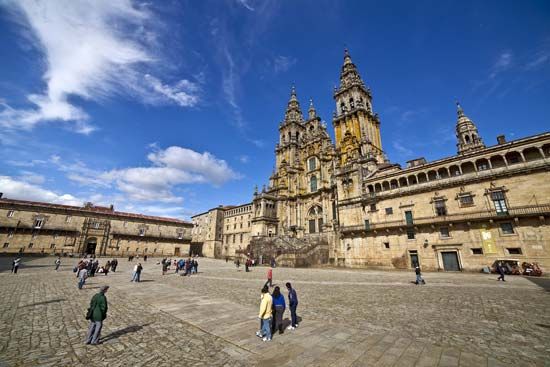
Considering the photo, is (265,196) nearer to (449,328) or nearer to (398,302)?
(398,302)

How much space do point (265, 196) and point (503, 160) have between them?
35824 millimetres

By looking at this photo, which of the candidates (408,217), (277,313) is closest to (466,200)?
(408,217)

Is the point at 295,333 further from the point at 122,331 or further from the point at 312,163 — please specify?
the point at 312,163

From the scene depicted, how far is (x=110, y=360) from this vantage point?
4.88 metres

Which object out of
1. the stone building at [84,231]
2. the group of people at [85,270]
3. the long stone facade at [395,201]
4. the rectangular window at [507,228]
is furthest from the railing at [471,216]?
the stone building at [84,231]

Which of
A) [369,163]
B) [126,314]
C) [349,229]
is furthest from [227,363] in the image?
[369,163]

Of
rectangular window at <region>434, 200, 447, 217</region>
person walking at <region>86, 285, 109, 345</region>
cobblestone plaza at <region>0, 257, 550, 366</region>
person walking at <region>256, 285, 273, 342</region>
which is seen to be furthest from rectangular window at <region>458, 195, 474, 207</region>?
person walking at <region>86, 285, 109, 345</region>

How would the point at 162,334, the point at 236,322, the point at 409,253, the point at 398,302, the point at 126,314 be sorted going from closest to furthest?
the point at 162,334, the point at 236,322, the point at 126,314, the point at 398,302, the point at 409,253

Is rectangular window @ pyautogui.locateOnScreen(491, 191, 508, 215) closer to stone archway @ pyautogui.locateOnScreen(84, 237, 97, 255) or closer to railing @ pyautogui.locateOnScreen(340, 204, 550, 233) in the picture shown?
railing @ pyautogui.locateOnScreen(340, 204, 550, 233)

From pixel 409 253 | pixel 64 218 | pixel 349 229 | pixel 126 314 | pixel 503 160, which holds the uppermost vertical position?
pixel 503 160

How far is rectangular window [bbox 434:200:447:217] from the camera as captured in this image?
24.9 metres

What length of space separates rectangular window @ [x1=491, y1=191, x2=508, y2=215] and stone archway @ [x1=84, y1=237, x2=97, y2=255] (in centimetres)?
6182

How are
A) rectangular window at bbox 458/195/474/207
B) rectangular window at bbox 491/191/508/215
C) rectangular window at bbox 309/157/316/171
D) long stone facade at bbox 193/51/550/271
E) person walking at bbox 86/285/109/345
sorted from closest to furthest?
person walking at bbox 86/285/109/345 < long stone facade at bbox 193/51/550/271 < rectangular window at bbox 491/191/508/215 < rectangular window at bbox 458/195/474/207 < rectangular window at bbox 309/157/316/171

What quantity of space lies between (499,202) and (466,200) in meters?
2.47
